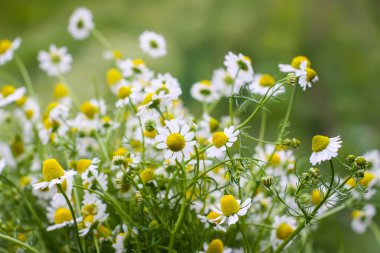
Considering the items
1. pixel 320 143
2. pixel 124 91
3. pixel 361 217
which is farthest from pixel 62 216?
pixel 361 217

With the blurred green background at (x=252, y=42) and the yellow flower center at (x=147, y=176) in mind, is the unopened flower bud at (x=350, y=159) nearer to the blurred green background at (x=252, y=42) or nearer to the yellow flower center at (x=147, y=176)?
the yellow flower center at (x=147, y=176)

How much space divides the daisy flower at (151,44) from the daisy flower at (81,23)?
0.26ft

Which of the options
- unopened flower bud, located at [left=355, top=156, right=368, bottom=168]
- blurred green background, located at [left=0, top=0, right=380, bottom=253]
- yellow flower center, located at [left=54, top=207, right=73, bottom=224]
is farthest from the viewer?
blurred green background, located at [left=0, top=0, right=380, bottom=253]

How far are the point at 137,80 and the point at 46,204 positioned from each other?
16cm

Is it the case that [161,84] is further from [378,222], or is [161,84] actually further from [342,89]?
[342,89]

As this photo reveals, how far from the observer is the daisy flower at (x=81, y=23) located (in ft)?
2.27

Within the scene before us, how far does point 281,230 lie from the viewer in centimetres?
48

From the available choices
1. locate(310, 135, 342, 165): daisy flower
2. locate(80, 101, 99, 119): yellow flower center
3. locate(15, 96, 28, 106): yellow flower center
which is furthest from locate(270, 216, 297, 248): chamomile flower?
locate(15, 96, 28, 106): yellow flower center

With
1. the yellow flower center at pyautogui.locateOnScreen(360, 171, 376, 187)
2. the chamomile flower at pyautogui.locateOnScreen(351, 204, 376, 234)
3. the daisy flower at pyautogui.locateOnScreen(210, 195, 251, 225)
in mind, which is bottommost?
the chamomile flower at pyautogui.locateOnScreen(351, 204, 376, 234)

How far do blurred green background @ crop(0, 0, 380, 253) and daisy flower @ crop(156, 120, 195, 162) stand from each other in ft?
2.95

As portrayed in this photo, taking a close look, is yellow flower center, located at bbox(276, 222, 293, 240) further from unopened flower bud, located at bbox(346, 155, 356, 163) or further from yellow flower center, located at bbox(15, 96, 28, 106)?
yellow flower center, located at bbox(15, 96, 28, 106)

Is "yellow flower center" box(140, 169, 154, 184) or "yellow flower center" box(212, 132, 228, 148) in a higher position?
"yellow flower center" box(212, 132, 228, 148)

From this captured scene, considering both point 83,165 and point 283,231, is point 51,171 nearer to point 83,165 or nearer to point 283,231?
point 83,165

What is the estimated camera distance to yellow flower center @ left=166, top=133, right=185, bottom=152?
0.40m
